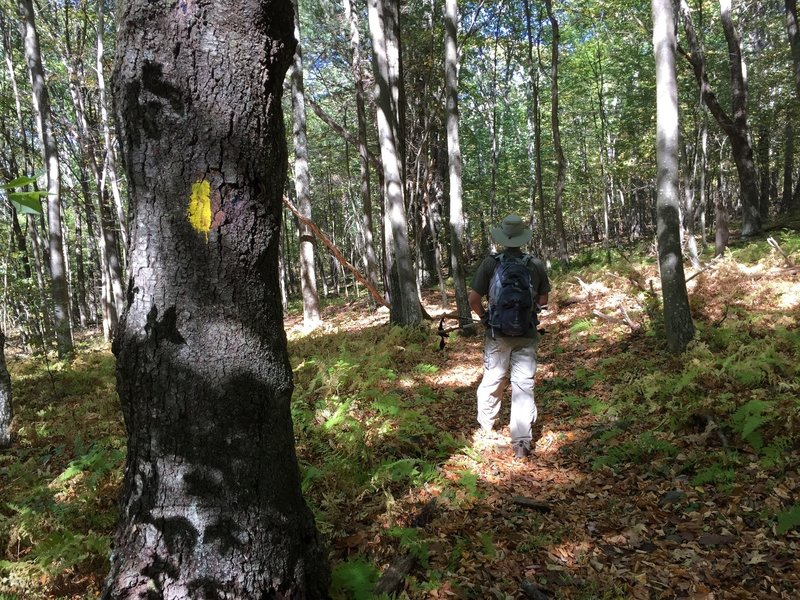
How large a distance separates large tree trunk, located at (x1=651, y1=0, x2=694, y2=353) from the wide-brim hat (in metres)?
2.86

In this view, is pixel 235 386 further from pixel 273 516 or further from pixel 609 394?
pixel 609 394

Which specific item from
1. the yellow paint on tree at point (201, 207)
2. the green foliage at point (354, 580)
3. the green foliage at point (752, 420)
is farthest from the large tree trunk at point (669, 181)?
the yellow paint on tree at point (201, 207)

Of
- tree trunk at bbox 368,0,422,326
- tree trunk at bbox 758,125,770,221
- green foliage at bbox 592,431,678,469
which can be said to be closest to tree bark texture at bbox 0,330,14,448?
green foliage at bbox 592,431,678,469

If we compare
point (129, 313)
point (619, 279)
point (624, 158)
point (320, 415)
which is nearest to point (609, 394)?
point (320, 415)

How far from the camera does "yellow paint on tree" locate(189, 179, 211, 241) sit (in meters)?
2.02

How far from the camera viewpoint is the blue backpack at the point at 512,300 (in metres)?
4.69

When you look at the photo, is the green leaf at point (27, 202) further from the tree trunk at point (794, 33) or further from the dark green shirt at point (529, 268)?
the tree trunk at point (794, 33)

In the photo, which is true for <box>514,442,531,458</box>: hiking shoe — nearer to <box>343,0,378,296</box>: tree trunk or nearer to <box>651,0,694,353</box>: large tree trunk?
<box>651,0,694,353</box>: large tree trunk

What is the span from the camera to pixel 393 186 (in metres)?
10.4

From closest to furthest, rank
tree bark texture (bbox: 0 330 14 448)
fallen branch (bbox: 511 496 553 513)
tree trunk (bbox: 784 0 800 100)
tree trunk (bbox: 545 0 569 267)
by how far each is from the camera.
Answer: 1. fallen branch (bbox: 511 496 553 513)
2. tree bark texture (bbox: 0 330 14 448)
3. tree trunk (bbox: 784 0 800 100)
4. tree trunk (bbox: 545 0 569 267)

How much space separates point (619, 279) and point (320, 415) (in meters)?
9.89

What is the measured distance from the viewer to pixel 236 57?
2018 millimetres

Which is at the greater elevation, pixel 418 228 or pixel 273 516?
pixel 418 228

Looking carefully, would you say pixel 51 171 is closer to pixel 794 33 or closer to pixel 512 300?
pixel 512 300
